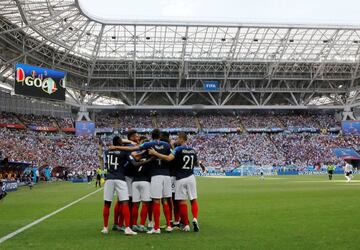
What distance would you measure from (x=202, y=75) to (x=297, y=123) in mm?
22566

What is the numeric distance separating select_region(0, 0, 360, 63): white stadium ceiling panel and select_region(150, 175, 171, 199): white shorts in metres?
47.4

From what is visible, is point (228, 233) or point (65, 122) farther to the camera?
point (65, 122)

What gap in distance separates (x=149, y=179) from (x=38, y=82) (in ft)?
147

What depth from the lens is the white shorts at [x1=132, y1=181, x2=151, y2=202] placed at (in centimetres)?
1012

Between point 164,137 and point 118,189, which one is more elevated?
point 164,137

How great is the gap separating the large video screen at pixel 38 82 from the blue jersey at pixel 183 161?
143 feet

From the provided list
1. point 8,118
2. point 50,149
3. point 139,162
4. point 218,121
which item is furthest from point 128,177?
point 218,121

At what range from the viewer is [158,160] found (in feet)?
32.7

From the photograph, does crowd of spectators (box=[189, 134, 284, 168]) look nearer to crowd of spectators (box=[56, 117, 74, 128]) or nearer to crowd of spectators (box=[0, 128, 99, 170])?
crowd of spectators (box=[0, 128, 99, 170])

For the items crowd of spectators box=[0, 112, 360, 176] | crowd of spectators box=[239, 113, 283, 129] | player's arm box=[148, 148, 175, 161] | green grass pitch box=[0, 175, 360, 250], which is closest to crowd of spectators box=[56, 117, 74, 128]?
crowd of spectators box=[0, 112, 360, 176]

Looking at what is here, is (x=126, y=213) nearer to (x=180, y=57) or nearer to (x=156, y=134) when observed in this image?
(x=156, y=134)

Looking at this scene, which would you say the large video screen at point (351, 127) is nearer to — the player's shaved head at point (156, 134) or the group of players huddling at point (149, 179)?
the group of players huddling at point (149, 179)

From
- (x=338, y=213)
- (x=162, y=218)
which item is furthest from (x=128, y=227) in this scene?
(x=338, y=213)

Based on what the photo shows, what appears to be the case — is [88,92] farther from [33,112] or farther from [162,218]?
[162,218]
